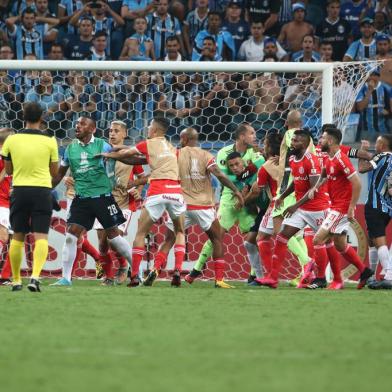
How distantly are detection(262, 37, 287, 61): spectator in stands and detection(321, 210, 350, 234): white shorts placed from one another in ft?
24.6

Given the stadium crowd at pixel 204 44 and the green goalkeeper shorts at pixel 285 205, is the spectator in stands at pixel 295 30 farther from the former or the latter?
the green goalkeeper shorts at pixel 285 205

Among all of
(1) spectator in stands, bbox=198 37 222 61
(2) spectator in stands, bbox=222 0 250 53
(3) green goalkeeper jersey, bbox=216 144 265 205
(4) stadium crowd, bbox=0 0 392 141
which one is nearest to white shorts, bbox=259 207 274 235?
(3) green goalkeeper jersey, bbox=216 144 265 205

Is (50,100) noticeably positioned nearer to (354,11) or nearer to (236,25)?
(236,25)

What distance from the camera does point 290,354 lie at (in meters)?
7.09

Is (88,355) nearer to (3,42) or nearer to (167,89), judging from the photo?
(167,89)

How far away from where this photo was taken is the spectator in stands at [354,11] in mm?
21500

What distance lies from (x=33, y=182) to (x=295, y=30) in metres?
10.7

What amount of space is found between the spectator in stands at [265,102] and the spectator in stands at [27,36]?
531 cm

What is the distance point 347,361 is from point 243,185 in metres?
8.66

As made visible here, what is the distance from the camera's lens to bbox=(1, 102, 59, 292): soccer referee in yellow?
38.5 feet

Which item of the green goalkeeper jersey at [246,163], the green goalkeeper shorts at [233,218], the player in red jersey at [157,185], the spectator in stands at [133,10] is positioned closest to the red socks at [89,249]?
the player in red jersey at [157,185]

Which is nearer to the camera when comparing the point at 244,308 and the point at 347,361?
the point at 347,361

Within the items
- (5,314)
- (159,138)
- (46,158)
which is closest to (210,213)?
(159,138)

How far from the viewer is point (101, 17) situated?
21359 mm
